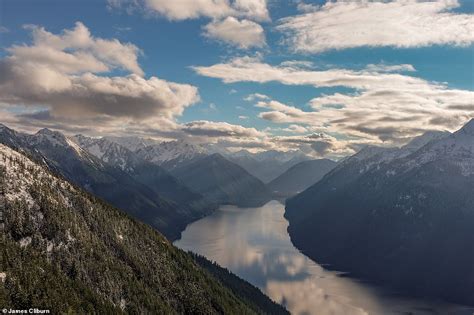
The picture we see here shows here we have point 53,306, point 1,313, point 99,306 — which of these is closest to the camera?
point 1,313

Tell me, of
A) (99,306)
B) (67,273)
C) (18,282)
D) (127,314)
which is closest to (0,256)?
(18,282)

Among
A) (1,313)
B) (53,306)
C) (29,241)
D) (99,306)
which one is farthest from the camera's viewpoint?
(29,241)

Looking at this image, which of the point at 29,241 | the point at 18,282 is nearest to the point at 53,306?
the point at 18,282

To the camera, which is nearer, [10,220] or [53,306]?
[53,306]

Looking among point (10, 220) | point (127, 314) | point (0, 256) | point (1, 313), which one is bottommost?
point (127, 314)

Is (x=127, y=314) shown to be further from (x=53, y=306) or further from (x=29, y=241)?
(x=29, y=241)

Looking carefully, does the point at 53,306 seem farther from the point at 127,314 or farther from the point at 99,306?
the point at 127,314

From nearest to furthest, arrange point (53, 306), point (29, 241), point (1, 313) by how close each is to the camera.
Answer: point (1, 313), point (53, 306), point (29, 241)

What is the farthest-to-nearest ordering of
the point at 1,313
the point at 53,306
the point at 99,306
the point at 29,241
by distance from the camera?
the point at 29,241 → the point at 99,306 → the point at 53,306 → the point at 1,313

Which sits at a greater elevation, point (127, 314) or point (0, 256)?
point (0, 256)
